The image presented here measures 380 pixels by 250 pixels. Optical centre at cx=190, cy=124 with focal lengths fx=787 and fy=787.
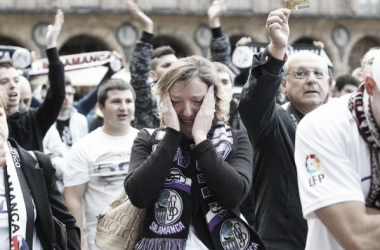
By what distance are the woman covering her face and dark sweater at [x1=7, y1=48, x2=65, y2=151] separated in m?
2.09

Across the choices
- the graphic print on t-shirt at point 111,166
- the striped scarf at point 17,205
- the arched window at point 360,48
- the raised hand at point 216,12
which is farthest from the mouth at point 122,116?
the arched window at point 360,48

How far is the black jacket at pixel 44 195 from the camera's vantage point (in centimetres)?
350

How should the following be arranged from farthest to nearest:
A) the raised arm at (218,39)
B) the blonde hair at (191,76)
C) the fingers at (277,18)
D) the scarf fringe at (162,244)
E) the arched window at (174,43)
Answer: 1. the arched window at (174,43)
2. the raised arm at (218,39)
3. the blonde hair at (191,76)
4. the fingers at (277,18)
5. the scarf fringe at (162,244)

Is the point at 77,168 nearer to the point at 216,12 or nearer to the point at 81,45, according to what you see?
the point at 216,12

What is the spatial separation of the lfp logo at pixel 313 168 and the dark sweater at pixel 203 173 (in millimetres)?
752

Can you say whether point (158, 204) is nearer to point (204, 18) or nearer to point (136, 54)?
point (136, 54)

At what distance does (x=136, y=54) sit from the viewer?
5.94 m

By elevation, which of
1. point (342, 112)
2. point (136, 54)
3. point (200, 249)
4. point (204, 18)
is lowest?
point (200, 249)

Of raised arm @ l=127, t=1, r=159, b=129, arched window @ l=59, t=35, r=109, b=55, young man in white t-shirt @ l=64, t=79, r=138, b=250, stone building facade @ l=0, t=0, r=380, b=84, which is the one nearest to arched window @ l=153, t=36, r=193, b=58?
stone building facade @ l=0, t=0, r=380, b=84

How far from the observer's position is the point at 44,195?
3.54 meters

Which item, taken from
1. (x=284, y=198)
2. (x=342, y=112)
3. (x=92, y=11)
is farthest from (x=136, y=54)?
(x=92, y=11)

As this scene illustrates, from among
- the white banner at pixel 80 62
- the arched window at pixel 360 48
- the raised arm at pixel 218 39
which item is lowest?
the raised arm at pixel 218 39

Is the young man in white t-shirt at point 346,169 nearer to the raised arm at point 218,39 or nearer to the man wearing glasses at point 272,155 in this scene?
the man wearing glasses at point 272,155

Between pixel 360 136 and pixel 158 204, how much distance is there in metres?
1.06
